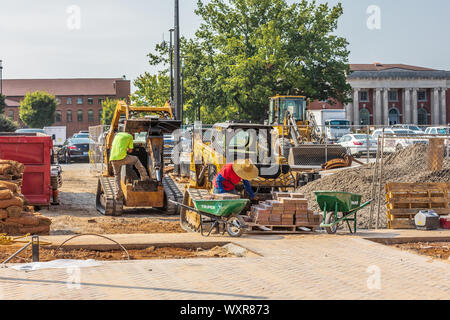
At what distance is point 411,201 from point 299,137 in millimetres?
17842

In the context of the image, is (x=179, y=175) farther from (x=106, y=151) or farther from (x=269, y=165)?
(x=269, y=165)

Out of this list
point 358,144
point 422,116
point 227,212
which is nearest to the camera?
point 227,212

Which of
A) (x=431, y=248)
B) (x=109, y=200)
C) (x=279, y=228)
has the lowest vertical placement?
(x=431, y=248)

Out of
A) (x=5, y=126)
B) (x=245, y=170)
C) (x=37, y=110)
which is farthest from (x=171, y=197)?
(x=37, y=110)

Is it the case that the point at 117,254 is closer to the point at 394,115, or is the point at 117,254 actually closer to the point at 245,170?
the point at 245,170

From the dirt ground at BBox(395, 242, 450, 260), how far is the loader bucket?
16.2m

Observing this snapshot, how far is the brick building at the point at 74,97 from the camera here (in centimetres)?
13112

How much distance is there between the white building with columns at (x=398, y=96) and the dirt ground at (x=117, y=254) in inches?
3216

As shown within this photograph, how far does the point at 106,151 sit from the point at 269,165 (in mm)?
5800

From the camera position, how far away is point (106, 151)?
61.9 ft

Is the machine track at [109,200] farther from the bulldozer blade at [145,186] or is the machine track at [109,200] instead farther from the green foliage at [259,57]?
the green foliage at [259,57]

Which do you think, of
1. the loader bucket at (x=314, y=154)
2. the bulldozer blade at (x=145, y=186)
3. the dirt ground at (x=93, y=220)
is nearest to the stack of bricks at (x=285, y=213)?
the dirt ground at (x=93, y=220)

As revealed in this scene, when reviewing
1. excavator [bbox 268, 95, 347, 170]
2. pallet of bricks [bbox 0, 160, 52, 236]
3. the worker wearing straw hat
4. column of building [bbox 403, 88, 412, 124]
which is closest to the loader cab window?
excavator [bbox 268, 95, 347, 170]

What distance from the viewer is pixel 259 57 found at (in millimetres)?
44469
